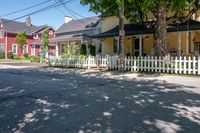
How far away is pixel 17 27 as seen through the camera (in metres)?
60.3

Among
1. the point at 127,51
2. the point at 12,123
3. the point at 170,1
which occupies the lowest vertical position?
the point at 12,123

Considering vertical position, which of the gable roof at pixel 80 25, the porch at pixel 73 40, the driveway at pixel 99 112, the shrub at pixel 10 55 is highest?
the gable roof at pixel 80 25

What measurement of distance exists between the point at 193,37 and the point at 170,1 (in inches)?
282

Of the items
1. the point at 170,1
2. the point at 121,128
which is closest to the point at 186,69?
the point at 170,1

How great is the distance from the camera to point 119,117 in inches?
253

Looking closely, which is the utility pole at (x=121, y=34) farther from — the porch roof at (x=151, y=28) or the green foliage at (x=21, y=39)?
the green foliage at (x=21, y=39)

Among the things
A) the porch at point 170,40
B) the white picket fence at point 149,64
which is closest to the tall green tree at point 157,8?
the white picket fence at point 149,64

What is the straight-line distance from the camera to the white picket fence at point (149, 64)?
16719 mm

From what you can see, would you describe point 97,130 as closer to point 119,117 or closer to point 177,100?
point 119,117

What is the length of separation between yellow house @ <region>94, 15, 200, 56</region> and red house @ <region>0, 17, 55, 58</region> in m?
29.6

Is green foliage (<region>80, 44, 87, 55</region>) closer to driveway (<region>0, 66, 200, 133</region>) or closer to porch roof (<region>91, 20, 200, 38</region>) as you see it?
porch roof (<region>91, 20, 200, 38</region>)

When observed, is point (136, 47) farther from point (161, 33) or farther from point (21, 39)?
point (21, 39)

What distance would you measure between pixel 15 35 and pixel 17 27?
2.62 metres

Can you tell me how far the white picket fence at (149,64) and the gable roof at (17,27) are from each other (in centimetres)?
3665
